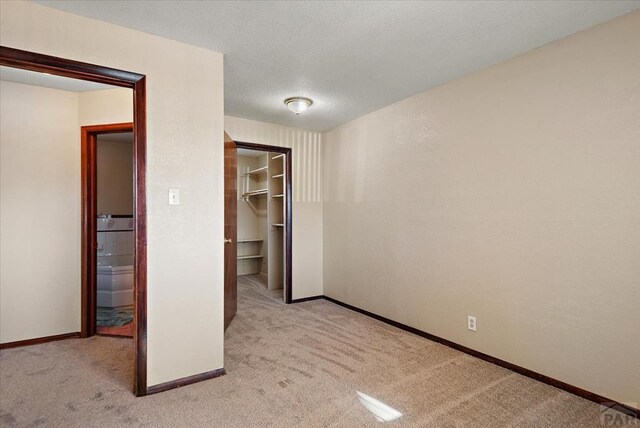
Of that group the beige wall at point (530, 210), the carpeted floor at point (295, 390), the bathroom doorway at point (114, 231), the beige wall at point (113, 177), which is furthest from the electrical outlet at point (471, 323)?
the beige wall at point (113, 177)

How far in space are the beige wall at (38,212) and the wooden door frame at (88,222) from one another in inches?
2.7

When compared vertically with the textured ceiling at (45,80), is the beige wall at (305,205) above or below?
below

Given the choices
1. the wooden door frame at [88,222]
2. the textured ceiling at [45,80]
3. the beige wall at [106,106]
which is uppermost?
the textured ceiling at [45,80]

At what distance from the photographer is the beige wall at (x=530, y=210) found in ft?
6.44

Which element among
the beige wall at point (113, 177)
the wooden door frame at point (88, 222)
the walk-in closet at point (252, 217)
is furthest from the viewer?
the walk-in closet at point (252, 217)

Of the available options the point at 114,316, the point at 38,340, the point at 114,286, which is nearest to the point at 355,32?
the point at 38,340

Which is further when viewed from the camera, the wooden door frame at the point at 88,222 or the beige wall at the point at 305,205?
the beige wall at the point at 305,205

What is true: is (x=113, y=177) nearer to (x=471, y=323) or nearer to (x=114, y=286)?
(x=114, y=286)

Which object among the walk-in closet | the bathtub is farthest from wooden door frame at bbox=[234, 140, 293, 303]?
the bathtub

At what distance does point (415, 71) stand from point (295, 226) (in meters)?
2.49

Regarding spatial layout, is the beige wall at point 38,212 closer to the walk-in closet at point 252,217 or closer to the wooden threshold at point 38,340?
the wooden threshold at point 38,340

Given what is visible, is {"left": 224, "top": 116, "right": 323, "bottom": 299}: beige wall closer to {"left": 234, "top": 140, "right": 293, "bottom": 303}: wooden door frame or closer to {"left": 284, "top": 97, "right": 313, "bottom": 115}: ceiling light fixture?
{"left": 234, "top": 140, "right": 293, "bottom": 303}: wooden door frame

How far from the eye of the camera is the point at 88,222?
128 inches

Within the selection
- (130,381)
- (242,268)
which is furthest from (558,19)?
(242,268)
